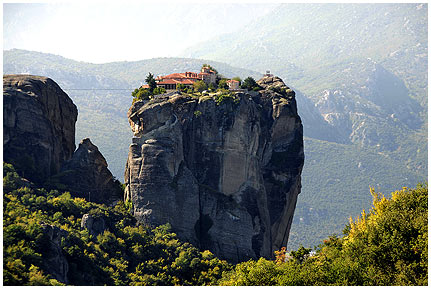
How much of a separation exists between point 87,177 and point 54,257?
22.7 m

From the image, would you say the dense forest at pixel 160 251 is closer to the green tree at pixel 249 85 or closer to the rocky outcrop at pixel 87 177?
the rocky outcrop at pixel 87 177

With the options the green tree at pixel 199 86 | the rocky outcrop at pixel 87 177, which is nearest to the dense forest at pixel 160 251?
the rocky outcrop at pixel 87 177

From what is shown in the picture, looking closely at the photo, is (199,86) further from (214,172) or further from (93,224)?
(93,224)

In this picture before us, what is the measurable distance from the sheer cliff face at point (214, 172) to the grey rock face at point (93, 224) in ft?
23.4

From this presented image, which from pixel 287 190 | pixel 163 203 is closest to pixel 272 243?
pixel 287 190

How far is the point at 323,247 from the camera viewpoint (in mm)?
82312

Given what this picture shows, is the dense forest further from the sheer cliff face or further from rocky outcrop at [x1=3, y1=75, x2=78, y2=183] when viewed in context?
the sheer cliff face

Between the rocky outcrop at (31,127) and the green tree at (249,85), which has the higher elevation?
the green tree at (249,85)

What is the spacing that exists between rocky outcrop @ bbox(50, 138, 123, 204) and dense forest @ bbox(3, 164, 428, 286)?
236cm

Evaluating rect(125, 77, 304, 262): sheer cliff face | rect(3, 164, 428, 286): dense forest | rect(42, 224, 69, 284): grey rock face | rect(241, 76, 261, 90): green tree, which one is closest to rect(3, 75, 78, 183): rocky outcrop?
rect(3, 164, 428, 286): dense forest

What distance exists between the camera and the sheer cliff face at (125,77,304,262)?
91812 millimetres

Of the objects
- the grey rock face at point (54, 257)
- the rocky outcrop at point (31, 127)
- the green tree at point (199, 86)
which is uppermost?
the green tree at point (199, 86)

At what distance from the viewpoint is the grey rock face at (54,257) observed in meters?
71.4

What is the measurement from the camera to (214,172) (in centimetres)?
9525
